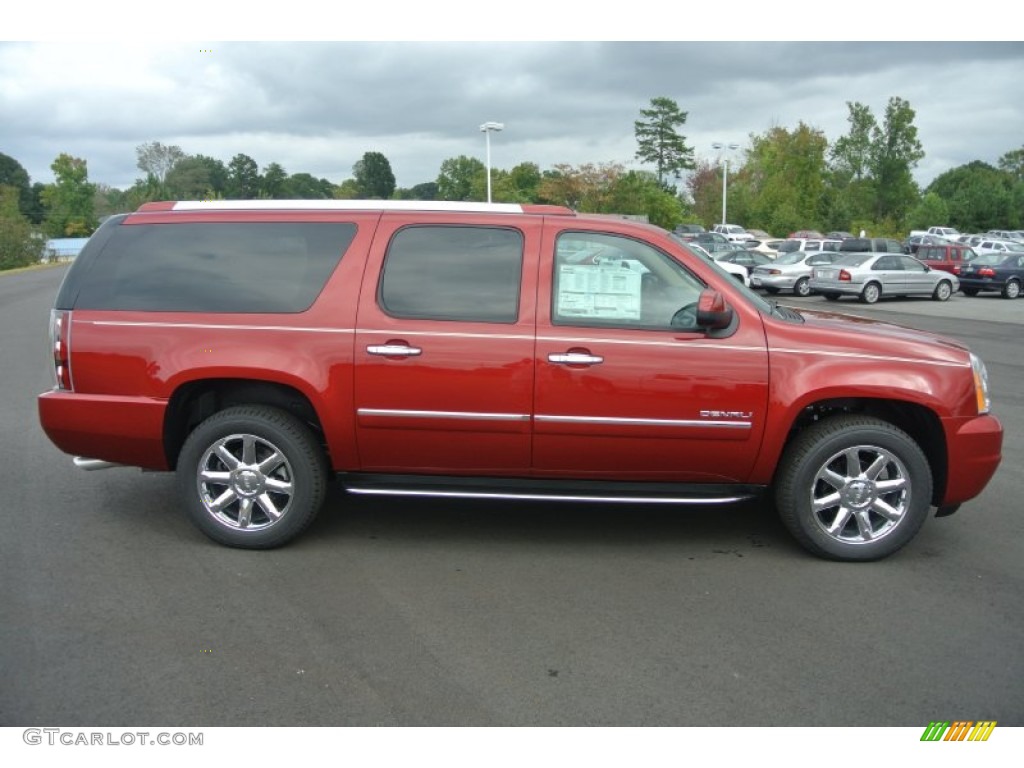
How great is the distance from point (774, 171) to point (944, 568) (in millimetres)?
67688

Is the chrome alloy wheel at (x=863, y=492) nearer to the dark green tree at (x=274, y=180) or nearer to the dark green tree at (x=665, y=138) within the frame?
the dark green tree at (x=274, y=180)

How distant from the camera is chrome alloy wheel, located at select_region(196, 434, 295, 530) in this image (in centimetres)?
479

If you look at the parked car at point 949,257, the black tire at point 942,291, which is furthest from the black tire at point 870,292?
the parked car at point 949,257

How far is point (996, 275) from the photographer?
2605cm

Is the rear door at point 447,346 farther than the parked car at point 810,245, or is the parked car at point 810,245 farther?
the parked car at point 810,245

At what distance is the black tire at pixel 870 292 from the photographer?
23.2 m

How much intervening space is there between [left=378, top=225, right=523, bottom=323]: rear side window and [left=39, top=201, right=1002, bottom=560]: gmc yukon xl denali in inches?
0.5

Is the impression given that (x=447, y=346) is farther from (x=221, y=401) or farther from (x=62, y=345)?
(x=62, y=345)

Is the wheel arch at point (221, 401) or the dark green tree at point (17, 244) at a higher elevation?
the dark green tree at point (17, 244)

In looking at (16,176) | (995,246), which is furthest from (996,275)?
(16,176)

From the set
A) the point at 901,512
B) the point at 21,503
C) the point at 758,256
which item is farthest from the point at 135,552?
the point at 758,256

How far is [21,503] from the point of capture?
220 inches

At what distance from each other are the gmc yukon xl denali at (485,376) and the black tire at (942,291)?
72.5 ft
